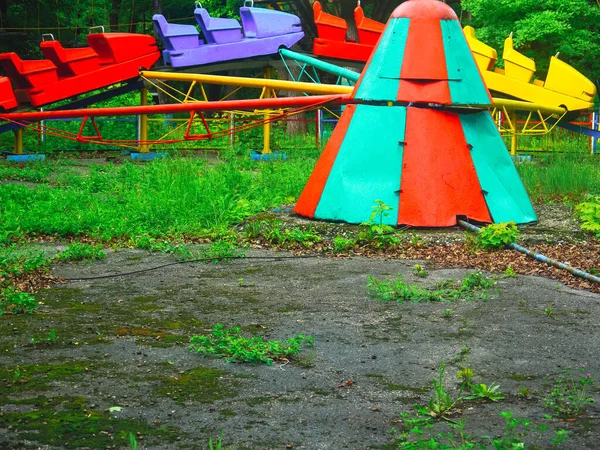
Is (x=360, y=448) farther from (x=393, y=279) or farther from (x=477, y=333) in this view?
(x=393, y=279)

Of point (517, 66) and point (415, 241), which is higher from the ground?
point (517, 66)

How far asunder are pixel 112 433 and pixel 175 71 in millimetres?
16794

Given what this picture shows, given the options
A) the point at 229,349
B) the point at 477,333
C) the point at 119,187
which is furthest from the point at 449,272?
the point at 119,187

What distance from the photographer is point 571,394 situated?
4.29 meters

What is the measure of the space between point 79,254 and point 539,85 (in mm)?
15047

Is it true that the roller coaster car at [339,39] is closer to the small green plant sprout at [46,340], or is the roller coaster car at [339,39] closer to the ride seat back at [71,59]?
the ride seat back at [71,59]

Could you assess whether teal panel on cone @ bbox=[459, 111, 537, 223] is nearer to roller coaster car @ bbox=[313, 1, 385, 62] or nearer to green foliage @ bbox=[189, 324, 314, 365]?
green foliage @ bbox=[189, 324, 314, 365]

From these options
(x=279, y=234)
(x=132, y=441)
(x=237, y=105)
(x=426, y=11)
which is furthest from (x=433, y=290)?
(x=237, y=105)

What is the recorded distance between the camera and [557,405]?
412cm

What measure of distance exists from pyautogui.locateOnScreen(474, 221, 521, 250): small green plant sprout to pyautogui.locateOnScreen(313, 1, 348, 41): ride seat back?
43.8 ft

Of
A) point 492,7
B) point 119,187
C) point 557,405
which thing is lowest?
point 119,187

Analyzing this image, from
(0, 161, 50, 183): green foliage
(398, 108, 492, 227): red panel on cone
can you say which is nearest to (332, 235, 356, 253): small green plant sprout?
(398, 108, 492, 227): red panel on cone

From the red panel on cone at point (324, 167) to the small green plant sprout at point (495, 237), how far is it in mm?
1977

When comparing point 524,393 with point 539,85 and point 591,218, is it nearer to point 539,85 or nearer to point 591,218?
point 591,218
